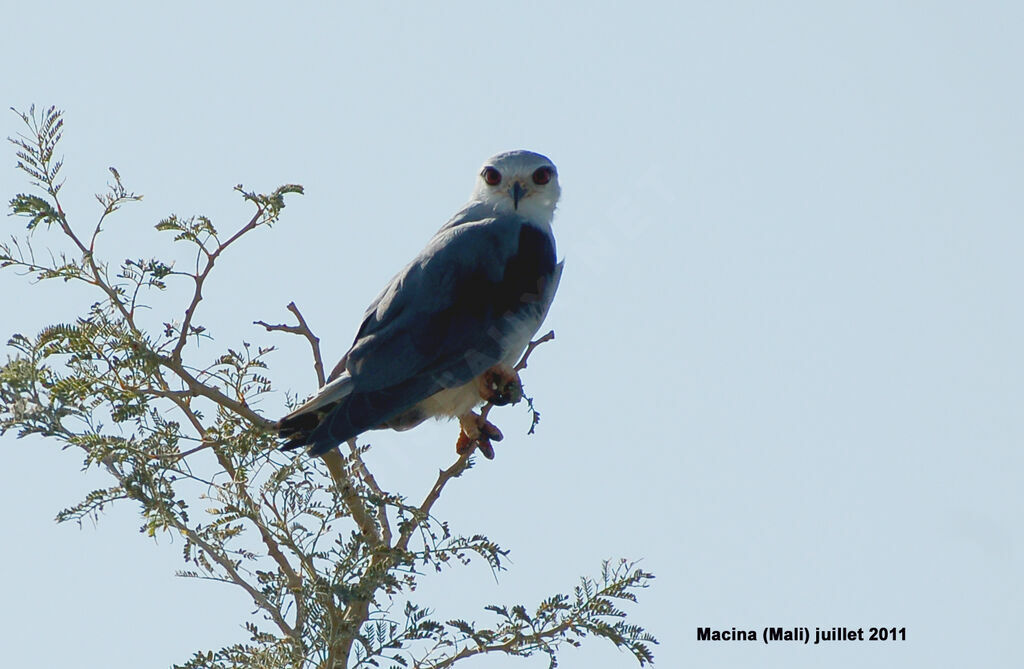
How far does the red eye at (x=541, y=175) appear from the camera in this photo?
609cm

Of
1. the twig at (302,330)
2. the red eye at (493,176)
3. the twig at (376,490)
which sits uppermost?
the red eye at (493,176)

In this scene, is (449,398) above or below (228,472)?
above

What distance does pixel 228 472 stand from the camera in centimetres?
392

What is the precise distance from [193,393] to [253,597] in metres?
0.70

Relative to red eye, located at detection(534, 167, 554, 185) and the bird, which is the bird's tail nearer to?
the bird

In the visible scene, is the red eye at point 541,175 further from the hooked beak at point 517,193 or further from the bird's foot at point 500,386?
the bird's foot at point 500,386

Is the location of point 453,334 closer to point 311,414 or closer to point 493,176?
point 311,414

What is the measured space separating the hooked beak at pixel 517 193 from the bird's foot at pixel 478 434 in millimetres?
1173

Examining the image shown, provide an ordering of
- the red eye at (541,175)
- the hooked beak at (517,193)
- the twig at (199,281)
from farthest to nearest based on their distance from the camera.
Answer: the red eye at (541,175) < the hooked beak at (517,193) < the twig at (199,281)

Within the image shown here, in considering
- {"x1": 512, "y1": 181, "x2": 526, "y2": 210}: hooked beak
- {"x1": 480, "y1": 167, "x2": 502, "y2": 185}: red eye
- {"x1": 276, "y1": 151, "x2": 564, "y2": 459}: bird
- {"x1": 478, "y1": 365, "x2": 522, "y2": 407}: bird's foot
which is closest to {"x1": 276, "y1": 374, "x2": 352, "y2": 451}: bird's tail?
{"x1": 276, "y1": 151, "x2": 564, "y2": 459}: bird

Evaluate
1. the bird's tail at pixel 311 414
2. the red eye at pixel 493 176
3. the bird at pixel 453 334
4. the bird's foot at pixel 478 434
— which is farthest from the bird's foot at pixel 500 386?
the red eye at pixel 493 176

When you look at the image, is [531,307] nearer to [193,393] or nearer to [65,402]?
[193,393]

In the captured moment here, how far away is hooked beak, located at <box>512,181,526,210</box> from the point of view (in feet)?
19.4

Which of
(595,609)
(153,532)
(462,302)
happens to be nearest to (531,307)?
(462,302)
